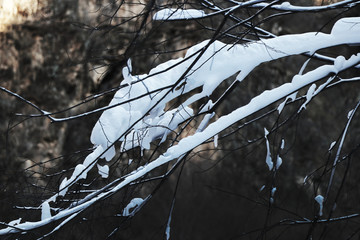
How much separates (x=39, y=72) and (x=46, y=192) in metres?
7.32

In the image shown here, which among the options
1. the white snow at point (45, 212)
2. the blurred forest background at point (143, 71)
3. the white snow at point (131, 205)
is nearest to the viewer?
the white snow at point (45, 212)

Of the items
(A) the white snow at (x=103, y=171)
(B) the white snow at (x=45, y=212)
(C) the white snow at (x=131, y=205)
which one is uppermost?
(A) the white snow at (x=103, y=171)

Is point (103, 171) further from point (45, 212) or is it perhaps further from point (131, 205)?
point (45, 212)

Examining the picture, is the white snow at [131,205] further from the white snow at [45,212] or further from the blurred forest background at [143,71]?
the blurred forest background at [143,71]

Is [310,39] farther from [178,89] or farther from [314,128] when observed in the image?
[314,128]

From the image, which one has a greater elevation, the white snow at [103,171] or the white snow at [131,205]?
the white snow at [103,171]

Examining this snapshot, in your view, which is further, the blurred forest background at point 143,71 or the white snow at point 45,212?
the blurred forest background at point 143,71

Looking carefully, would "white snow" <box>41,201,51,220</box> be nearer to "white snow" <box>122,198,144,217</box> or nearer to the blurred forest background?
"white snow" <box>122,198,144,217</box>

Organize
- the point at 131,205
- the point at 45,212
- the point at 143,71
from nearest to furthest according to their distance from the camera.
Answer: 1. the point at 45,212
2. the point at 131,205
3. the point at 143,71

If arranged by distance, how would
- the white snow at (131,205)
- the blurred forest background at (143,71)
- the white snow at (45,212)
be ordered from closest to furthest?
the white snow at (45,212), the white snow at (131,205), the blurred forest background at (143,71)

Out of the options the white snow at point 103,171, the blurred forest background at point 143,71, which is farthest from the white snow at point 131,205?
the blurred forest background at point 143,71

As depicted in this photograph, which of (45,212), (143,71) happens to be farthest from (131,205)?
(143,71)

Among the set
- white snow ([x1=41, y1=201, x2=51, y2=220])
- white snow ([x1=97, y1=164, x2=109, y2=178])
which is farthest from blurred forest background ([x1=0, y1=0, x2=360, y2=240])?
white snow ([x1=41, y1=201, x2=51, y2=220])

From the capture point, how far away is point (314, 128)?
9281mm
